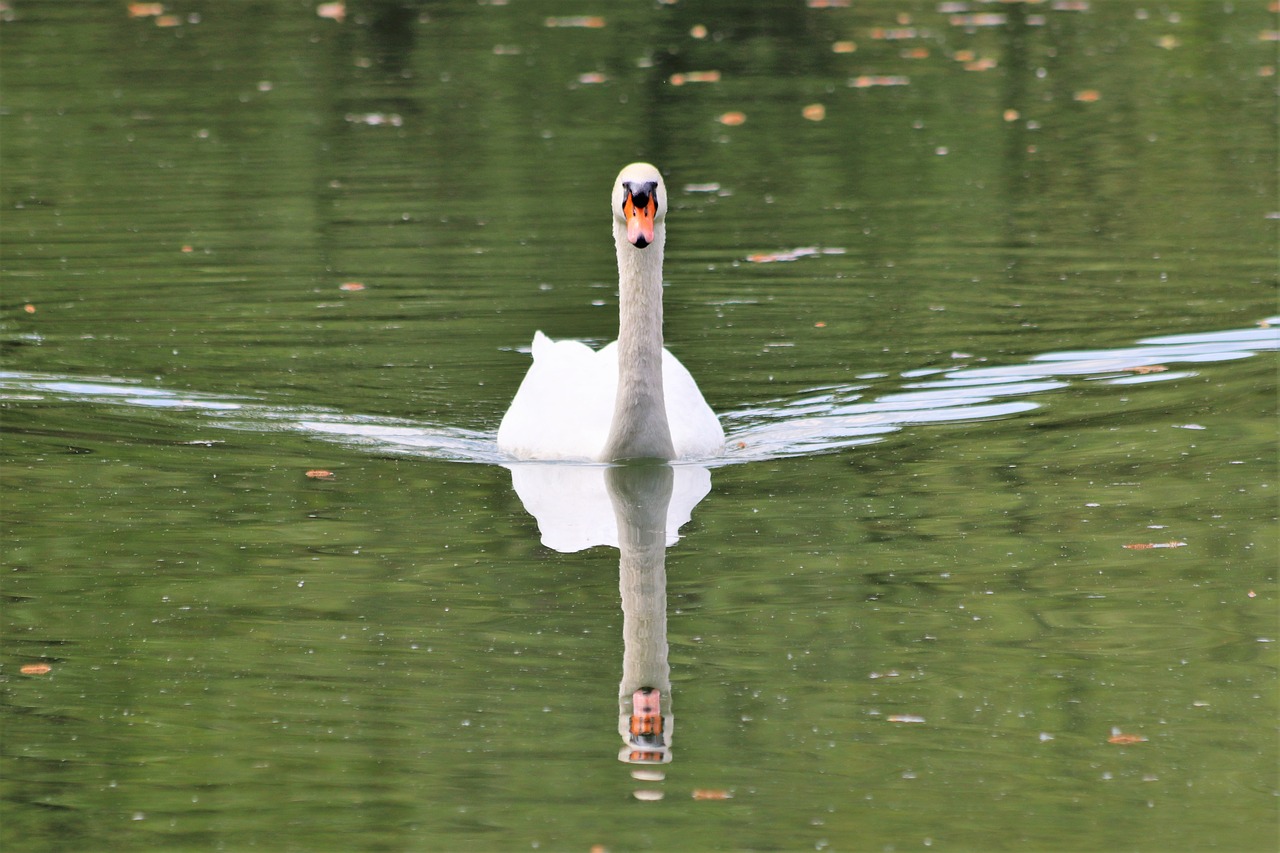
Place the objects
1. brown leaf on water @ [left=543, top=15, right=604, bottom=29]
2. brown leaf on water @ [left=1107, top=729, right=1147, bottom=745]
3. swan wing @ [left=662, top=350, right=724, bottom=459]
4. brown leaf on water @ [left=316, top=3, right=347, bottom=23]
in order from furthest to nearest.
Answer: brown leaf on water @ [left=316, top=3, right=347, bottom=23]
brown leaf on water @ [left=543, top=15, right=604, bottom=29]
swan wing @ [left=662, top=350, right=724, bottom=459]
brown leaf on water @ [left=1107, top=729, right=1147, bottom=745]

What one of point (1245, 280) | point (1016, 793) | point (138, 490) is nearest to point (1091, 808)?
point (1016, 793)

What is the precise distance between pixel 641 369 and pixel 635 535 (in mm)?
1264

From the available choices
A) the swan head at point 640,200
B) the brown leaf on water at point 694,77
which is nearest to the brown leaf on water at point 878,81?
the brown leaf on water at point 694,77

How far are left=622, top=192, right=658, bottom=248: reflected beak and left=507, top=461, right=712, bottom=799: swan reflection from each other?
1.10 m

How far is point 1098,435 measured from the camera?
34.4ft

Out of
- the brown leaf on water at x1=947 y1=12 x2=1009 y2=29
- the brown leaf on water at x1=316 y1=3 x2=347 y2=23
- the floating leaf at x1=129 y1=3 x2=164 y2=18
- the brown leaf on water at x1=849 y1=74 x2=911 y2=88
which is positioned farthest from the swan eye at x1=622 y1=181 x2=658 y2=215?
the floating leaf at x1=129 y1=3 x2=164 y2=18

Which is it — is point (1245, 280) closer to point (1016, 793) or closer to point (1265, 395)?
point (1265, 395)

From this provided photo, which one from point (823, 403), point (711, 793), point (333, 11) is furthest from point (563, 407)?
point (333, 11)

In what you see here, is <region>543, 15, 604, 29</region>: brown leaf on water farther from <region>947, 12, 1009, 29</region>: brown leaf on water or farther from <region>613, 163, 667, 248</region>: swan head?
<region>613, 163, 667, 248</region>: swan head

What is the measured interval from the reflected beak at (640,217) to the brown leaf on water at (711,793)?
3945mm

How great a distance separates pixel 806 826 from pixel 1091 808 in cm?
81

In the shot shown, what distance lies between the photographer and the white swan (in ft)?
33.0

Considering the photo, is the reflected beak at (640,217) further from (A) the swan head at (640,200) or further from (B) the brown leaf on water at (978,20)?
(B) the brown leaf on water at (978,20)

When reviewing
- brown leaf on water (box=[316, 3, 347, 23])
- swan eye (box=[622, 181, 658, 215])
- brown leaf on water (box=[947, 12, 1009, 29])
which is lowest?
brown leaf on water (box=[947, 12, 1009, 29])
